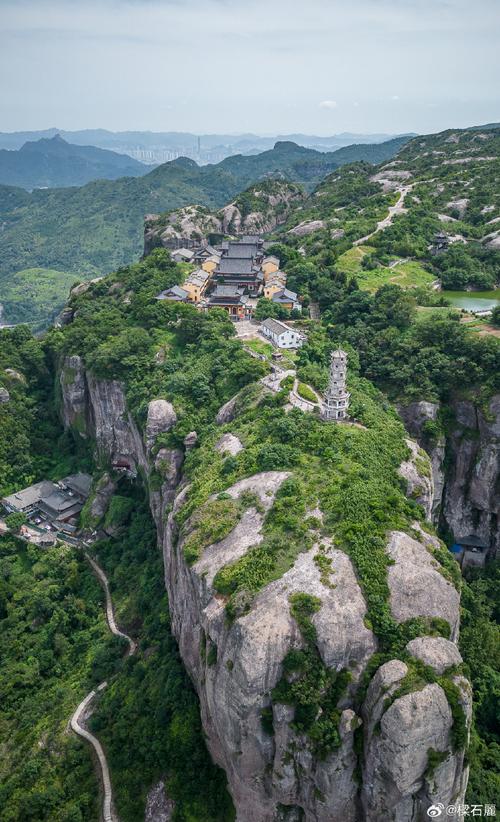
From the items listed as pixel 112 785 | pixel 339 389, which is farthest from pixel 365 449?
pixel 112 785

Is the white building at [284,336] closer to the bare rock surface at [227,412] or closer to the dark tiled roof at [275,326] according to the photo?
the dark tiled roof at [275,326]

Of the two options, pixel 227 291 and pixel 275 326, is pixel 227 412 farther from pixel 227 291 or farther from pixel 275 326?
pixel 227 291

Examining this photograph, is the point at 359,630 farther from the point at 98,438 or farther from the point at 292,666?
the point at 98,438

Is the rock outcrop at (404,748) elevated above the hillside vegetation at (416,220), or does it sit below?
below

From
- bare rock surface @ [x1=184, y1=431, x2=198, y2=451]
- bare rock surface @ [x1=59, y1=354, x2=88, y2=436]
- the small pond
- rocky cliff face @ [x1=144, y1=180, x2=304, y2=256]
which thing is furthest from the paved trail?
bare rock surface @ [x1=184, y1=431, x2=198, y2=451]

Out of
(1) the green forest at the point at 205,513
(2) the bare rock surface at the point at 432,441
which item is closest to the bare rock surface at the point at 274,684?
(1) the green forest at the point at 205,513
